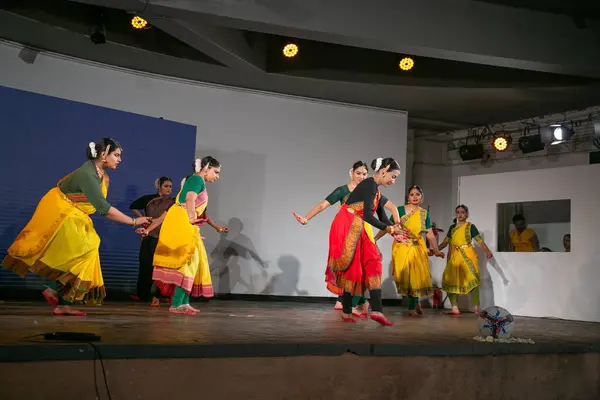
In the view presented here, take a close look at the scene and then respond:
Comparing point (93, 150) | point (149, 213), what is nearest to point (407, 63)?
point (149, 213)

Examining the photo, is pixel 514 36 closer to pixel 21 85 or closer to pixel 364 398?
pixel 364 398

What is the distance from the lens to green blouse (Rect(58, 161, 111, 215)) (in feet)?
15.6

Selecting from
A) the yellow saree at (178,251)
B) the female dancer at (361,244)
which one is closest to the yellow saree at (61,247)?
the yellow saree at (178,251)

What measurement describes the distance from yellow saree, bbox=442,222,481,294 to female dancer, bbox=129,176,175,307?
3.60m

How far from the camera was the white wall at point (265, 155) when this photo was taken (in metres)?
9.16

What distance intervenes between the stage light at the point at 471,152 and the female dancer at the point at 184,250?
569 centimetres

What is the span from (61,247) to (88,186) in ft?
1.57

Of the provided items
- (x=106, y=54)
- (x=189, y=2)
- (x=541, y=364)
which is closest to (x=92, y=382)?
(x=541, y=364)

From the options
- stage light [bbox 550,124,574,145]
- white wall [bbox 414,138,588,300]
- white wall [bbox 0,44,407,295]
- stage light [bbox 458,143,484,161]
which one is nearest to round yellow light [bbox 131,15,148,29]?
white wall [bbox 0,44,407,295]

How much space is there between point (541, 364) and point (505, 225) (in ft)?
19.0

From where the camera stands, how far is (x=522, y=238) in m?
9.53

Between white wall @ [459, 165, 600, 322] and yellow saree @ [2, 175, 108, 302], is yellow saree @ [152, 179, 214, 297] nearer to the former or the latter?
yellow saree @ [2, 175, 108, 302]

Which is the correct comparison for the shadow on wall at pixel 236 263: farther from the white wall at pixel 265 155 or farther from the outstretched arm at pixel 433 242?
the outstretched arm at pixel 433 242

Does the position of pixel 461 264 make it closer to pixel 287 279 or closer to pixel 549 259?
pixel 549 259
